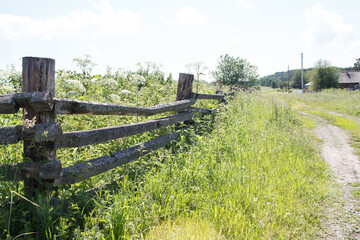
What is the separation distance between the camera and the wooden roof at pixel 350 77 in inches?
2452

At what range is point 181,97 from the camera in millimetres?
5180

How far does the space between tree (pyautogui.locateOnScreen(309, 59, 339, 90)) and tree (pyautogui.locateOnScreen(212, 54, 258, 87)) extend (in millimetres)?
35751

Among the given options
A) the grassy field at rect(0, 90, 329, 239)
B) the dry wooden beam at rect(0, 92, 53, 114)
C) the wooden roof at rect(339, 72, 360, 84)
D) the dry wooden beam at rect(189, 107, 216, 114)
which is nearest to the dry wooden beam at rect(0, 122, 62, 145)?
the dry wooden beam at rect(0, 92, 53, 114)

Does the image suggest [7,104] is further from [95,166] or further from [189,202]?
[189,202]

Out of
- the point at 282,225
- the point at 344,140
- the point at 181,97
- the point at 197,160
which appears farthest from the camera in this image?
the point at 344,140

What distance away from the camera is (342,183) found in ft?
14.7

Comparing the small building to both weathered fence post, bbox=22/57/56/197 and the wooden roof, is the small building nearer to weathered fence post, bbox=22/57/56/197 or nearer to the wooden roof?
the wooden roof

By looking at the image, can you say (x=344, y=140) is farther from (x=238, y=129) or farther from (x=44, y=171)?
(x=44, y=171)

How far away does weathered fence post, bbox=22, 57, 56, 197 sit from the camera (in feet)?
7.34

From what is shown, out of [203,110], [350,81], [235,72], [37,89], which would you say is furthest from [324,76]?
[37,89]

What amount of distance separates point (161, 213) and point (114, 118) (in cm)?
189

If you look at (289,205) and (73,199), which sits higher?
(73,199)

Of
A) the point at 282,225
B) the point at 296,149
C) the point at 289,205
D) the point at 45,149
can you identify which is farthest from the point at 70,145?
the point at 296,149

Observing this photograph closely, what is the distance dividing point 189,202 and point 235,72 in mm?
20121
